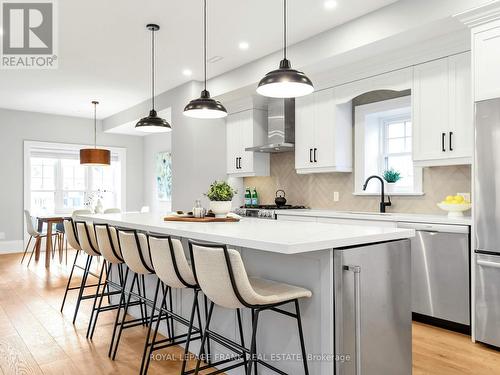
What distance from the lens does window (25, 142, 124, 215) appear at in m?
7.98

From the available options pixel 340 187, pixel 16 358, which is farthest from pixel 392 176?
pixel 16 358

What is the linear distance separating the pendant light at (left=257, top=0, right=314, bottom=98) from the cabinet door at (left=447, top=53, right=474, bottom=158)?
5.16ft

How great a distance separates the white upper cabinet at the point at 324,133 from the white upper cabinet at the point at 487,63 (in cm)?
176

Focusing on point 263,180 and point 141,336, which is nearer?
point 141,336

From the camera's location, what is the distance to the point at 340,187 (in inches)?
194

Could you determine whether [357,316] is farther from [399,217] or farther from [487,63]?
[487,63]

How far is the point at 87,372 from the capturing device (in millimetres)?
2621

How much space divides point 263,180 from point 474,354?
12.6ft

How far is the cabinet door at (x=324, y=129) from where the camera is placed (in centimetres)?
460

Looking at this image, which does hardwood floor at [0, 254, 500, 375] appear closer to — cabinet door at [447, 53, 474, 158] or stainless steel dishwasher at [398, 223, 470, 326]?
stainless steel dishwasher at [398, 223, 470, 326]

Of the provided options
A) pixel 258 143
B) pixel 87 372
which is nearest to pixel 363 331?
pixel 87 372

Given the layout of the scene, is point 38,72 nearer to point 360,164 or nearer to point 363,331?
point 360,164

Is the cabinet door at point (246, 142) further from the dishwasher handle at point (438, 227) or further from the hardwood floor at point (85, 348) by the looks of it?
the hardwood floor at point (85, 348)

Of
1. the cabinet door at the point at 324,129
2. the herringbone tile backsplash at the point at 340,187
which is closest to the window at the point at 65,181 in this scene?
the herringbone tile backsplash at the point at 340,187
